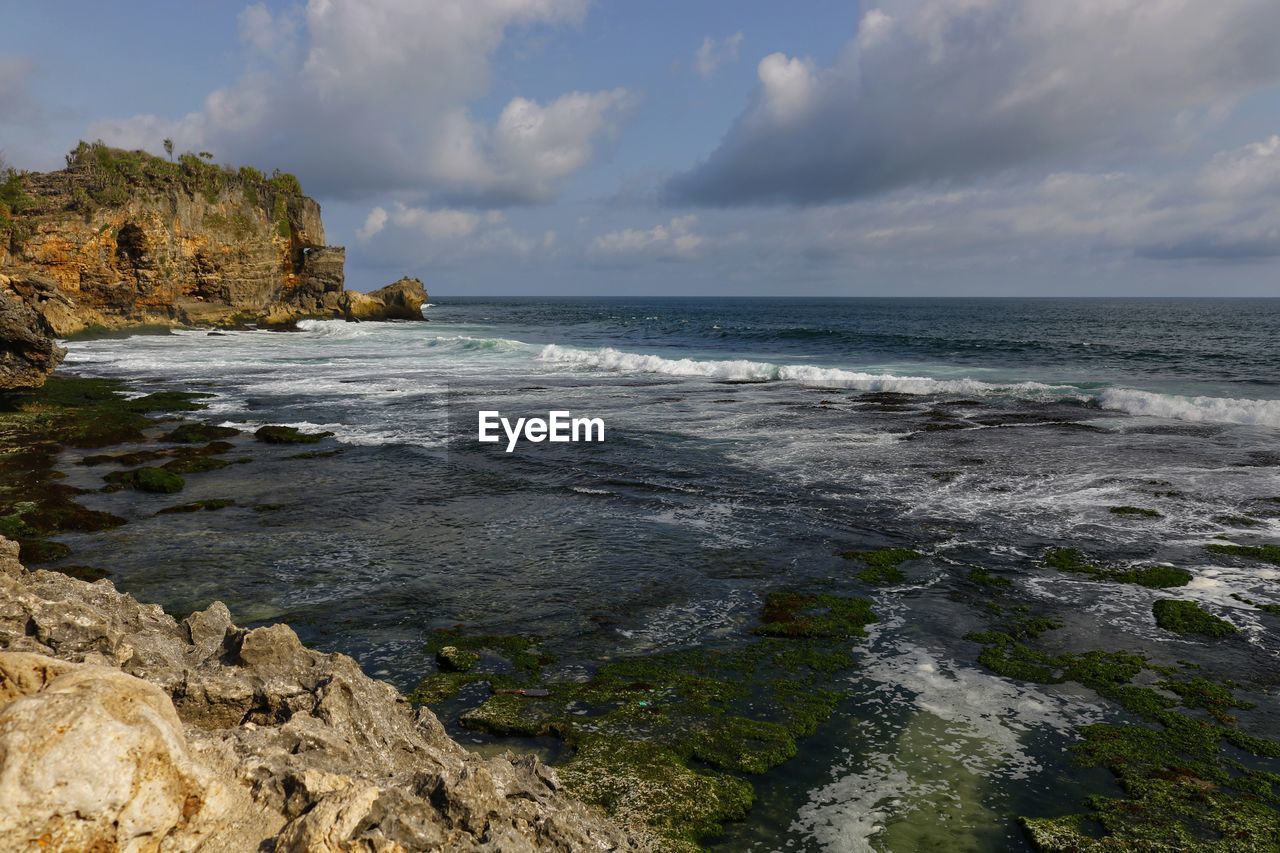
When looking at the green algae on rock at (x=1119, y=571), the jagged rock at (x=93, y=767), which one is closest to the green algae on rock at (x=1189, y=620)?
the green algae on rock at (x=1119, y=571)

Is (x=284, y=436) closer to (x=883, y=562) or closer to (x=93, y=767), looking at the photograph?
(x=883, y=562)

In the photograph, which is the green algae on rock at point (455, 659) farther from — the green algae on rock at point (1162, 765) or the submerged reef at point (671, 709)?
the green algae on rock at point (1162, 765)

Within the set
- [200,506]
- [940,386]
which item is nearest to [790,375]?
[940,386]

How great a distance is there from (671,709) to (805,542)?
641cm

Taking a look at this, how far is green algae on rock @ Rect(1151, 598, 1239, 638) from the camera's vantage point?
33.5 feet

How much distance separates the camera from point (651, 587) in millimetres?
11602

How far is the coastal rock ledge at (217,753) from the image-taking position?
2902 mm

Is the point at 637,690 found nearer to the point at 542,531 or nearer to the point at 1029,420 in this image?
the point at 542,531

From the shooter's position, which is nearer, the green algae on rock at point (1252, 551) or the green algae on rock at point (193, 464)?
the green algae on rock at point (1252, 551)

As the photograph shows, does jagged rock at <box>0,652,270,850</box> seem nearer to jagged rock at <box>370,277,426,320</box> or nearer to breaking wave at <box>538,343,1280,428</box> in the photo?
breaking wave at <box>538,343,1280,428</box>

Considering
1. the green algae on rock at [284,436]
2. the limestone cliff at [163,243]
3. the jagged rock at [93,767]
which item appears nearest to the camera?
the jagged rock at [93,767]

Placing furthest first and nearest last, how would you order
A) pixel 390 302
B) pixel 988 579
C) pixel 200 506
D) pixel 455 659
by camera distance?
pixel 390 302 < pixel 200 506 < pixel 988 579 < pixel 455 659

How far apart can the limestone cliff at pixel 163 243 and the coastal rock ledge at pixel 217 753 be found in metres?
51.4

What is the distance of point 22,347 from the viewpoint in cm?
2530
